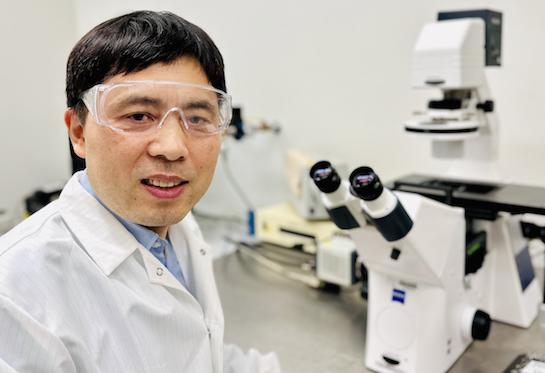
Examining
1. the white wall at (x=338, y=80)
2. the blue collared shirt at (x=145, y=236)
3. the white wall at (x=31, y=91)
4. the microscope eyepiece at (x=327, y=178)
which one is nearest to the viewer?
the blue collared shirt at (x=145, y=236)

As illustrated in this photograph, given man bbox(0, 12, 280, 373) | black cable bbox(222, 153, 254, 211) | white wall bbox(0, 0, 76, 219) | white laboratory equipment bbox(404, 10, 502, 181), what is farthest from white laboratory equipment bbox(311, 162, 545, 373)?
black cable bbox(222, 153, 254, 211)

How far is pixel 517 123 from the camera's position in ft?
6.16

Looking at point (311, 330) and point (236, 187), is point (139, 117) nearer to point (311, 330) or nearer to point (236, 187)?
point (311, 330)

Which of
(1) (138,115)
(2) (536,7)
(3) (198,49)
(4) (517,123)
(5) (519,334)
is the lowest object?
(5) (519,334)

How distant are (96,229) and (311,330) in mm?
930

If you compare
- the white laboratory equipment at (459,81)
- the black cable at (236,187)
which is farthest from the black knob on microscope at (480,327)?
the black cable at (236,187)

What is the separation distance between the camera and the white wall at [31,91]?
65.5 inches

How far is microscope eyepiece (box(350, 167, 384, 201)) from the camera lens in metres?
1.04

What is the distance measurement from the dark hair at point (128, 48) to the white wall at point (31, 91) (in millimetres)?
899

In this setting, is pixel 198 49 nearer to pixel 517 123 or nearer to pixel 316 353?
pixel 316 353

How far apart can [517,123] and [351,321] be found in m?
1.05

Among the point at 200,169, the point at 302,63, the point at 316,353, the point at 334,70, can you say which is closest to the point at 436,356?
the point at 316,353

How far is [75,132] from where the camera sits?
857mm

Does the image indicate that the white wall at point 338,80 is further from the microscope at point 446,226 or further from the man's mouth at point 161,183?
the man's mouth at point 161,183
